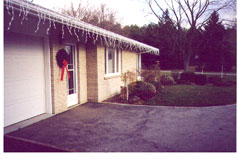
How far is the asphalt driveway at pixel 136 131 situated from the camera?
12.9 feet

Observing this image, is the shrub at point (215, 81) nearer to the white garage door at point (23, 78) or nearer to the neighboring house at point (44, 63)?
the neighboring house at point (44, 63)

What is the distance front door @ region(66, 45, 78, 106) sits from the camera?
7.31m

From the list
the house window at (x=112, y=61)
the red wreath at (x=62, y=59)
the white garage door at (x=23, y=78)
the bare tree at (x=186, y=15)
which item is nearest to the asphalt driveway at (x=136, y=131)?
the white garage door at (x=23, y=78)

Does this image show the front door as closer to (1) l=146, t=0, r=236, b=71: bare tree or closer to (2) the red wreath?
(2) the red wreath

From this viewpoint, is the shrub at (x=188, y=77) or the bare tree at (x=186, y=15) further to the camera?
the bare tree at (x=186, y=15)

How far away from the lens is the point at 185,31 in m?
24.0

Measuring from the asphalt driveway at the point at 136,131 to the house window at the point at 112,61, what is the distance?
10.1 ft

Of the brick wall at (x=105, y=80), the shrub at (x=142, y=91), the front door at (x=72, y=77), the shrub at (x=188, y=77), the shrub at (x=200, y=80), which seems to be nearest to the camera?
the front door at (x=72, y=77)

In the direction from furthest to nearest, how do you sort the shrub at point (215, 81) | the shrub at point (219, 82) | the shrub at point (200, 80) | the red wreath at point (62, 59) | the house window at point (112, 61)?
1. the shrub at point (200, 80)
2. the shrub at point (215, 81)
3. the shrub at point (219, 82)
4. the house window at point (112, 61)
5. the red wreath at point (62, 59)

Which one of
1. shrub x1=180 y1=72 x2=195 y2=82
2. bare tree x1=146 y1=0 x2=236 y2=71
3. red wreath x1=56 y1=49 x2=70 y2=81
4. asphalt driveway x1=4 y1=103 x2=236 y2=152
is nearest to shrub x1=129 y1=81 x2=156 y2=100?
asphalt driveway x1=4 y1=103 x2=236 y2=152

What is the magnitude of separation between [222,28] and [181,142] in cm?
2312

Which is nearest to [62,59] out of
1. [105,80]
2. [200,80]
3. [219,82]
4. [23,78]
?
[23,78]

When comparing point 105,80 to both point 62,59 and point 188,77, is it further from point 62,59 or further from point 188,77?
point 188,77

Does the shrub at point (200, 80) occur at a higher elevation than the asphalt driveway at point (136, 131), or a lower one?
higher
